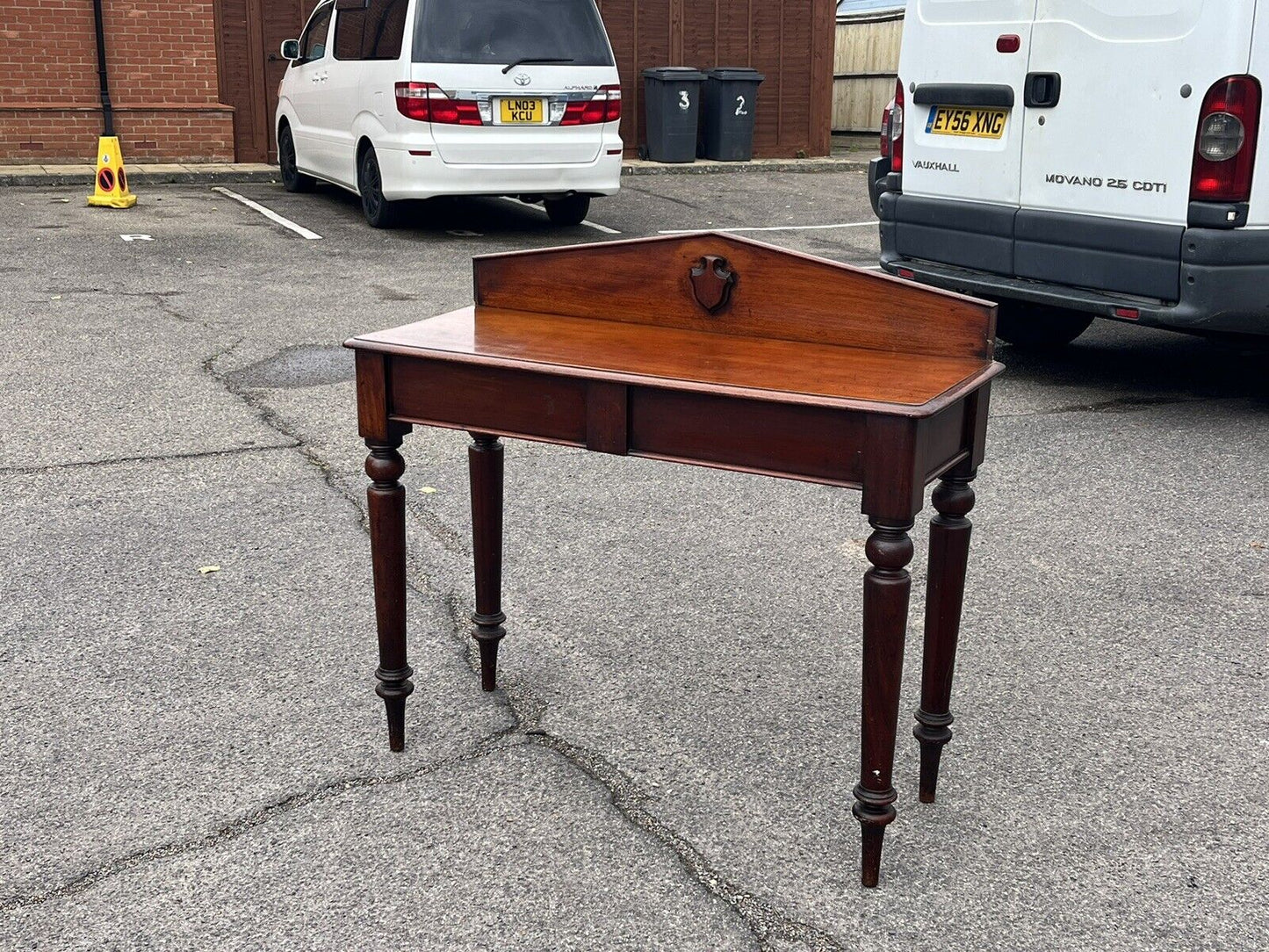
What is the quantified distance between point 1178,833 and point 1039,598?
131 centimetres

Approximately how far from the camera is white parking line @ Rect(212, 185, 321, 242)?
439 inches

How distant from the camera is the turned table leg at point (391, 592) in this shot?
3074 millimetres

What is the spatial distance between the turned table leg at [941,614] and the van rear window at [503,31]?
8184 mm

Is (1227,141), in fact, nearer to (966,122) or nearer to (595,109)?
(966,122)

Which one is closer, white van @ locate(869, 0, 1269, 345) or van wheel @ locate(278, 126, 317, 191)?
white van @ locate(869, 0, 1269, 345)

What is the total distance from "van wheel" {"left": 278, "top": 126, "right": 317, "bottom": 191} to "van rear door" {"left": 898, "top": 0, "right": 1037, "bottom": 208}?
8.30 meters

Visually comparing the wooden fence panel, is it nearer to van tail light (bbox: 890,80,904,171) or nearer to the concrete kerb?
the concrete kerb

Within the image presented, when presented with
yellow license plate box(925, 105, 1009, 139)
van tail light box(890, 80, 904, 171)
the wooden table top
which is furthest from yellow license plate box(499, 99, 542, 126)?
the wooden table top

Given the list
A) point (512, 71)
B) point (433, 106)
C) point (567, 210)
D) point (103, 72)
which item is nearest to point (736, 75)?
point (567, 210)

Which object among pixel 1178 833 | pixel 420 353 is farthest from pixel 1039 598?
pixel 420 353

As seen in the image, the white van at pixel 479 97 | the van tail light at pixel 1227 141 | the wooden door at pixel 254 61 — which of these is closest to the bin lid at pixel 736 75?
the wooden door at pixel 254 61

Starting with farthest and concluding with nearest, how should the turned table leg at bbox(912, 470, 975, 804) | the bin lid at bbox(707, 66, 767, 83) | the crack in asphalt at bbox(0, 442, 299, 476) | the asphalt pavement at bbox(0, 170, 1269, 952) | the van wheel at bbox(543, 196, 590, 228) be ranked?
the bin lid at bbox(707, 66, 767, 83)
the van wheel at bbox(543, 196, 590, 228)
the crack in asphalt at bbox(0, 442, 299, 476)
the turned table leg at bbox(912, 470, 975, 804)
the asphalt pavement at bbox(0, 170, 1269, 952)

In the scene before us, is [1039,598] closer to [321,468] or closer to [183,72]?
[321,468]

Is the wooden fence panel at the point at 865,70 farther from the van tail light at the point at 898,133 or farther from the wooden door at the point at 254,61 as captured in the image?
the van tail light at the point at 898,133
